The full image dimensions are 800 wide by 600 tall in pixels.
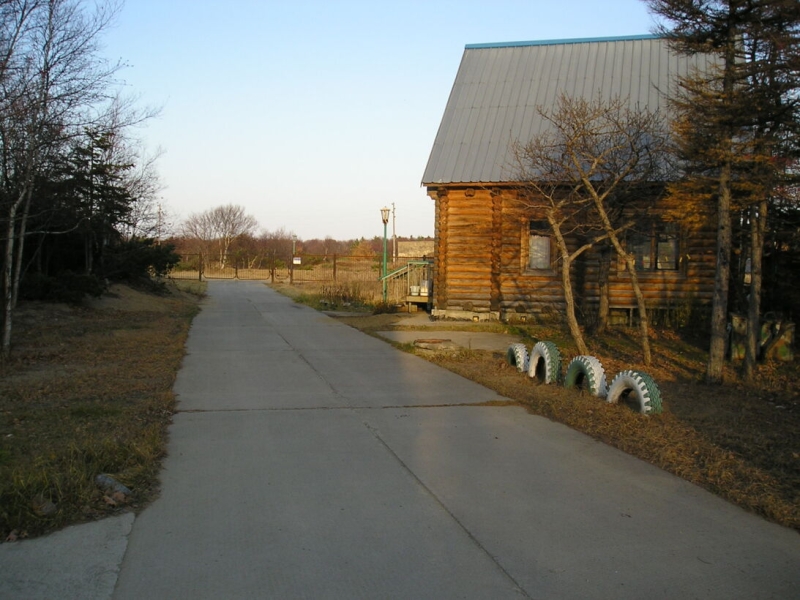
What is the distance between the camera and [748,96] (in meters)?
9.46

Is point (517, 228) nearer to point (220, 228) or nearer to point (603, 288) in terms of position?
point (603, 288)

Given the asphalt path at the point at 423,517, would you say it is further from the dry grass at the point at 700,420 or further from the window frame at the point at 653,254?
the window frame at the point at 653,254

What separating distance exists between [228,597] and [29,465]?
9.32 feet

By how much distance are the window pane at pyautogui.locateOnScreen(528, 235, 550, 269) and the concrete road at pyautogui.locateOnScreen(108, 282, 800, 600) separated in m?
10.7

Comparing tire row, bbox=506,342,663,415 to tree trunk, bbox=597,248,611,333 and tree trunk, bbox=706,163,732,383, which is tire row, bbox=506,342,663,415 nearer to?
tree trunk, bbox=706,163,732,383

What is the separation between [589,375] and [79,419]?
613cm

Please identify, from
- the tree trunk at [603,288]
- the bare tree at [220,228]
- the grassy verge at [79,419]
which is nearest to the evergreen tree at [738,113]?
the tree trunk at [603,288]

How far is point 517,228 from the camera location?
1892 cm

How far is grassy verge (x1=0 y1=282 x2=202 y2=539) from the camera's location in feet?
17.3

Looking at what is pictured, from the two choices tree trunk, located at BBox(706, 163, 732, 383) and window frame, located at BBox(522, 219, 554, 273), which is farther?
window frame, located at BBox(522, 219, 554, 273)

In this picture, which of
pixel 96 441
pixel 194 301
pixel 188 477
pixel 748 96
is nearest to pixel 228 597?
pixel 188 477

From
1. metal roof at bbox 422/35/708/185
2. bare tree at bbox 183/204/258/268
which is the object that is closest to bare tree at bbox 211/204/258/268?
bare tree at bbox 183/204/258/268

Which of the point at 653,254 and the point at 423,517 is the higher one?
the point at 653,254

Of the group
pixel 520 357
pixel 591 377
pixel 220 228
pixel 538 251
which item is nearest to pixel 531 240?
pixel 538 251
